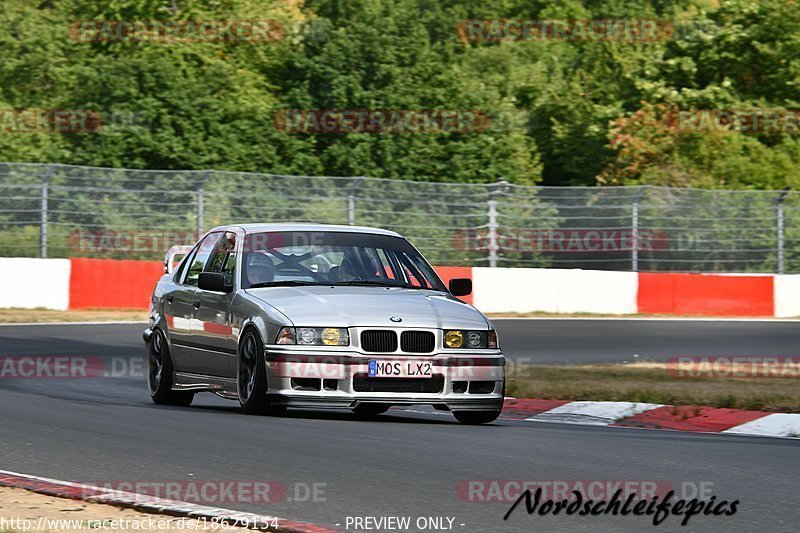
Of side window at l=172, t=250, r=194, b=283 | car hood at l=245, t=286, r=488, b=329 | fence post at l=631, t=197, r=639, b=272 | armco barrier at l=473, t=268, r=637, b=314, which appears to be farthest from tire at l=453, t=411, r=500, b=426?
fence post at l=631, t=197, r=639, b=272

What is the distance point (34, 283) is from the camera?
25547 mm

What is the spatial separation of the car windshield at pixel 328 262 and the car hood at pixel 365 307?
10.1 inches

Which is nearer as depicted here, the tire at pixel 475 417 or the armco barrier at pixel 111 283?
the tire at pixel 475 417

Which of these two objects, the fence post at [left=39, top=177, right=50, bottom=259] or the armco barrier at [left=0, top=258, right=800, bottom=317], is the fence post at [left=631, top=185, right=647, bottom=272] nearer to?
the armco barrier at [left=0, top=258, right=800, bottom=317]

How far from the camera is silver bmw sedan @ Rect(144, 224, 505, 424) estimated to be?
33.9ft

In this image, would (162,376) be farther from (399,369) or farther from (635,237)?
(635,237)

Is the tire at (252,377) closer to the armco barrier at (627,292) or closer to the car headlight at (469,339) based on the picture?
the car headlight at (469,339)

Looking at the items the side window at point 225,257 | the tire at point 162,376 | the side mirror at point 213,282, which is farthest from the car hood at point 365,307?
the tire at point 162,376

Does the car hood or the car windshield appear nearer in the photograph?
the car hood

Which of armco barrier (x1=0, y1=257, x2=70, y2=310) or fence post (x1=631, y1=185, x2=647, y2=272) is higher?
fence post (x1=631, y1=185, x2=647, y2=272)

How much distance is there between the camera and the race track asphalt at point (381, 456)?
6848mm

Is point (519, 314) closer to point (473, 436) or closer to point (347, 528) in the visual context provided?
point (473, 436)

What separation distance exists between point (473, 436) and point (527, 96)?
1762 inches

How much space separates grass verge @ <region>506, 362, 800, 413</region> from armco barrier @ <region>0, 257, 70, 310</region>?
11318mm
